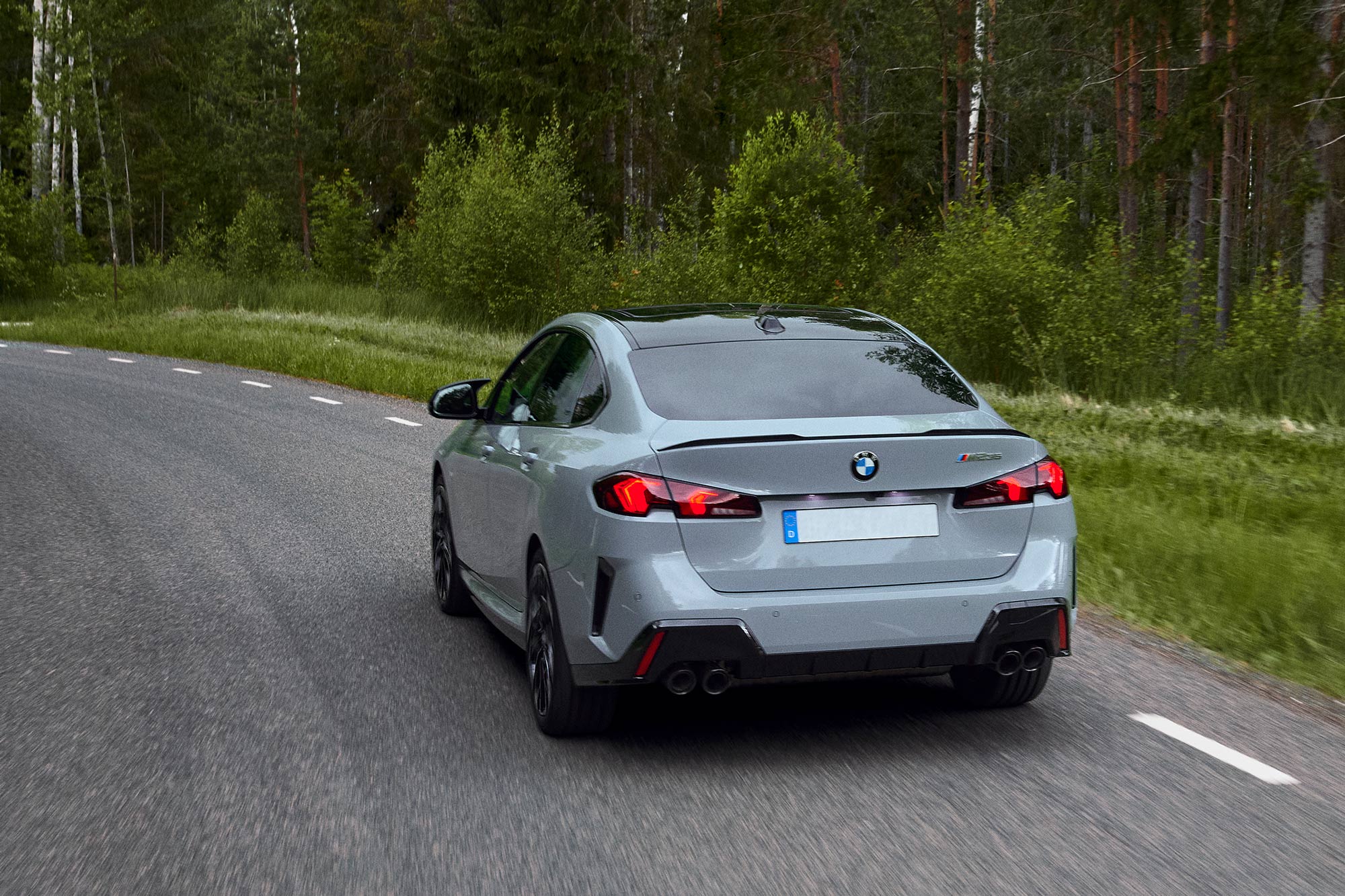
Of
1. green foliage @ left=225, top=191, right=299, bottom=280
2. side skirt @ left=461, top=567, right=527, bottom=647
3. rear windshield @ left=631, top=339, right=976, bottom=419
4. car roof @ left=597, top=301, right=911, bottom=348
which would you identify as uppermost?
green foliage @ left=225, top=191, right=299, bottom=280

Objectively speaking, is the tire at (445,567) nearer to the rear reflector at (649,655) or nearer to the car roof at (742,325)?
the car roof at (742,325)

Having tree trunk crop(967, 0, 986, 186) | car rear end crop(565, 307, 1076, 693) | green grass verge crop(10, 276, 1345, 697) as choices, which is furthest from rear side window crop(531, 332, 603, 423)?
tree trunk crop(967, 0, 986, 186)

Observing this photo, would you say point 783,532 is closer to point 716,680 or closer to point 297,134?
point 716,680

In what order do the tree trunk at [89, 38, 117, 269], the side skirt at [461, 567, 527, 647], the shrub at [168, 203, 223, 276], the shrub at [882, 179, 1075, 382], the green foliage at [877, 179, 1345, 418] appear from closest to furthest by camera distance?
the side skirt at [461, 567, 527, 647]
the green foliage at [877, 179, 1345, 418]
the shrub at [882, 179, 1075, 382]
the tree trunk at [89, 38, 117, 269]
the shrub at [168, 203, 223, 276]

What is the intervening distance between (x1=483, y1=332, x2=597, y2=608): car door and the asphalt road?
1.70ft

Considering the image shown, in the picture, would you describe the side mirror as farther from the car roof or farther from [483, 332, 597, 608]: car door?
the car roof

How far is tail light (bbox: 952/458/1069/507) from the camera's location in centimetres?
512

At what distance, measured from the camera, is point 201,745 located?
211 inches

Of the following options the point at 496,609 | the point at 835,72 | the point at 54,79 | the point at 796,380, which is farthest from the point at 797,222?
the point at 54,79

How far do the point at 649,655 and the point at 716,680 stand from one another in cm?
24

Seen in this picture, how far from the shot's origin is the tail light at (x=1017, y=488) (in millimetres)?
5117

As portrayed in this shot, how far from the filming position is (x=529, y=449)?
6.06 m

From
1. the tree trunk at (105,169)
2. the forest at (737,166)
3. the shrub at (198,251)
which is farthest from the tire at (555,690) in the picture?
the shrub at (198,251)

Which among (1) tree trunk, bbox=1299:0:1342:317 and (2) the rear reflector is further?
(1) tree trunk, bbox=1299:0:1342:317
